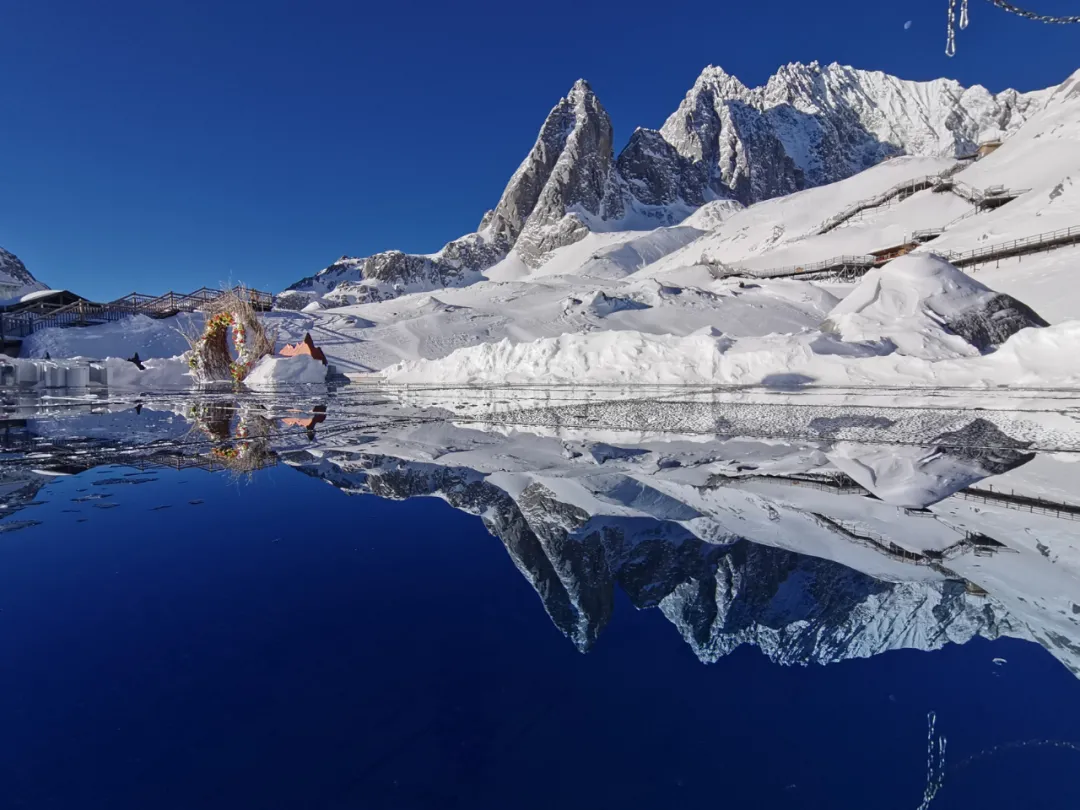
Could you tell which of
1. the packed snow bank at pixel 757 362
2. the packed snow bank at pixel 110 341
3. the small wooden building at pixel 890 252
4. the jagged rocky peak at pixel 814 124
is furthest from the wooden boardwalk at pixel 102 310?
the jagged rocky peak at pixel 814 124

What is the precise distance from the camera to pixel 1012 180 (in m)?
44.2

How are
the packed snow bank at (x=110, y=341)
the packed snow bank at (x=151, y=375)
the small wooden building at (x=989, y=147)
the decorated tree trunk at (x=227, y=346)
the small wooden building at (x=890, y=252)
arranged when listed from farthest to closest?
the small wooden building at (x=989, y=147) → the small wooden building at (x=890, y=252) → the packed snow bank at (x=110, y=341) → the decorated tree trunk at (x=227, y=346) → the packed snow bank at (x=151, y=375)

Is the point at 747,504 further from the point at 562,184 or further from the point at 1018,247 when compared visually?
the point at 562,184

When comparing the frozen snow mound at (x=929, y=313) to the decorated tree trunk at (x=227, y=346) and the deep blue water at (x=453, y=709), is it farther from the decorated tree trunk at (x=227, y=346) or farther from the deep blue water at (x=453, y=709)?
the decorated tree trunk at (x=227, y=346)

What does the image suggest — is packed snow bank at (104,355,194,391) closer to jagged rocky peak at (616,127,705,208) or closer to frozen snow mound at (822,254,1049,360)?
frozen snow mound at (822,254,1049,360)

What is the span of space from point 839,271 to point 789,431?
46.9 metres

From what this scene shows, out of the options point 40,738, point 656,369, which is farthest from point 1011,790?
point 656,369

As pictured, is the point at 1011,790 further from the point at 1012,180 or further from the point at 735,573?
the point at 1012,180

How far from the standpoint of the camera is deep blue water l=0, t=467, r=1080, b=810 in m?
0.99

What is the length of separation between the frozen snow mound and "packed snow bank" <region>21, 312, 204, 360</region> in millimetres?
31001

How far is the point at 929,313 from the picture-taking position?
15.2 m

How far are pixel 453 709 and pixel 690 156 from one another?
178 m

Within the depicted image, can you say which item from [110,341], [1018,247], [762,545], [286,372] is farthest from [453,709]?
[1018,247]

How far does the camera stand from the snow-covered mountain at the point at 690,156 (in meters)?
136
